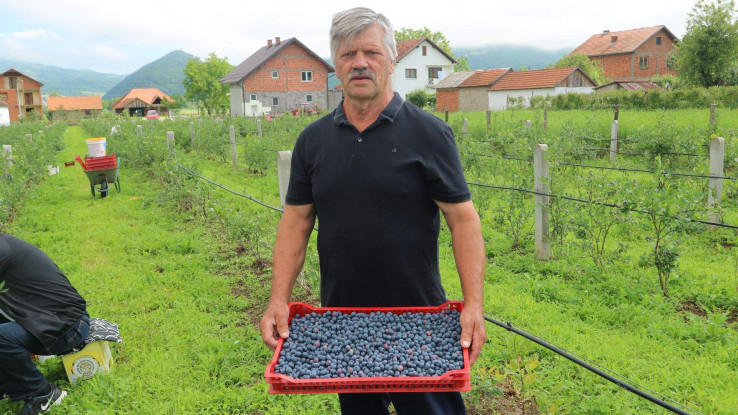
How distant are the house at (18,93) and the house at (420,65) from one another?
47.7m

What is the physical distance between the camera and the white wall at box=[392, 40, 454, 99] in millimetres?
48688

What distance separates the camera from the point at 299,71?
47094mm

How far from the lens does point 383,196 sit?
2086mm

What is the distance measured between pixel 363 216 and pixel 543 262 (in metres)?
4.53

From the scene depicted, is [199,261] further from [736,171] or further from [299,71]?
[299,71]

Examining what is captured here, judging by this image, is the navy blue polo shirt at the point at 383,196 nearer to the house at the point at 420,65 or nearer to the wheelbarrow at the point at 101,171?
the wheelbarrow at the point at 101,171

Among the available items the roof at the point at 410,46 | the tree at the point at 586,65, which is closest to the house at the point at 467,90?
the roof at the point at 410,46

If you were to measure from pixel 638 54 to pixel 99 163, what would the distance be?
5733 cm

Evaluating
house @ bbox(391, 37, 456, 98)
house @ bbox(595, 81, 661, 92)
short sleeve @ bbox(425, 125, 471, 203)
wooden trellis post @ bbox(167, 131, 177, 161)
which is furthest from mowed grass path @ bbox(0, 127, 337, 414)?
house @ bbox(391, 37, 456, 98)

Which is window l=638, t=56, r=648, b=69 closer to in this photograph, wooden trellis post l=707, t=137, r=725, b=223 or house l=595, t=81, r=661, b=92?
house l=595, t=81, r=661, b=92

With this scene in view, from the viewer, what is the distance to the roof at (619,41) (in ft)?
180

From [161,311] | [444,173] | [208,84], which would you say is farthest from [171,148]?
[208,84]

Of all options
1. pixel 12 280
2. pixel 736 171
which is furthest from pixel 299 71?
pixel 12 280

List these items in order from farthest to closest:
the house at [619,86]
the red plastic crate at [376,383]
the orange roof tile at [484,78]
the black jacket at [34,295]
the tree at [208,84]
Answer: the tree at [208,84] → the orange roof tile at [484,78] → the house at [619,86] → the black jacket at [34,295] → the red plastic crate at [376,383]
